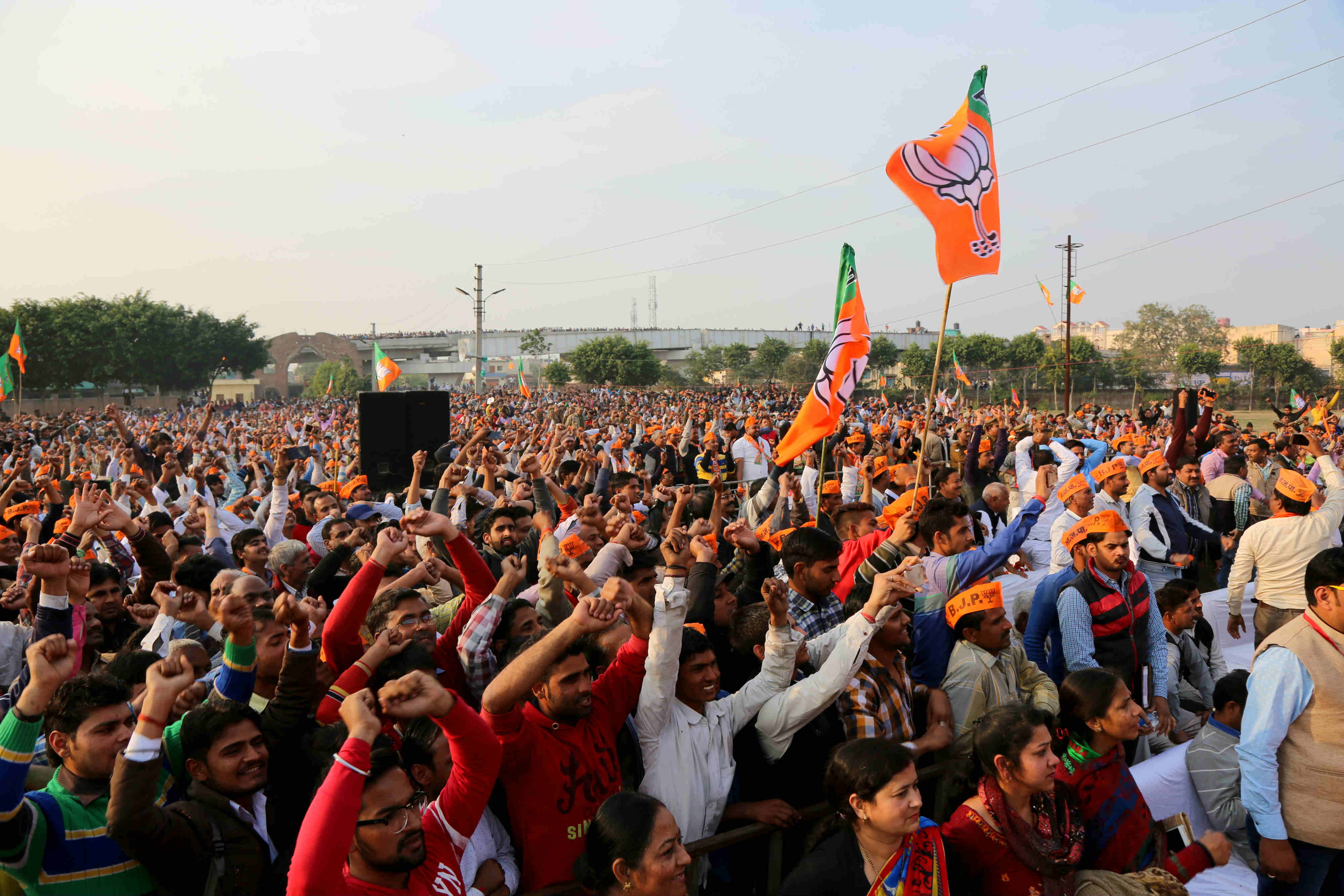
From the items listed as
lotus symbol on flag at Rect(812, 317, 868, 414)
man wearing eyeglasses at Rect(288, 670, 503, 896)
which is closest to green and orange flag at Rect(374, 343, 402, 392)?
lotus symbol on flag at Rect(812, 317, 868, 414)

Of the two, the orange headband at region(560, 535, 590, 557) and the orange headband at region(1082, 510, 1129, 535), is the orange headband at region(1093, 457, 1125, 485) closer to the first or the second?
the orange headband at region(1082, 510, 1129, 535)

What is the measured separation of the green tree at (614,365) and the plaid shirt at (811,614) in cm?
6690

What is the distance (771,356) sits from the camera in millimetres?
80375

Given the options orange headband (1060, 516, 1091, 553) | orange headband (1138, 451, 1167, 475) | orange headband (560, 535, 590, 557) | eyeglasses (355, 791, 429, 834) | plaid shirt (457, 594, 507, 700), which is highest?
orange headband (1138, 451, 1167, 475)

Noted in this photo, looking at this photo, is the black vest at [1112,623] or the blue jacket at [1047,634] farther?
the blue jacket at [1047,634]

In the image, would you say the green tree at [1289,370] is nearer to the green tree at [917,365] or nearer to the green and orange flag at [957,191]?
the green tree at [917,365]

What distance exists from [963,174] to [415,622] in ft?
16.9

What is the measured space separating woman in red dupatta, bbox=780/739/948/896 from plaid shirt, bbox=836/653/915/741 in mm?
A: 607

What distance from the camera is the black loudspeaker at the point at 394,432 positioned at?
35.2 ft

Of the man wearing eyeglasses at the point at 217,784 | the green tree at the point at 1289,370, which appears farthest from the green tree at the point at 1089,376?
the man wearing eyeglasses at the point at 217,784

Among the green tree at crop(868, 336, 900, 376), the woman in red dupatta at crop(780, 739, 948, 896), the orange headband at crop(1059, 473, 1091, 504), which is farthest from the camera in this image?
the green tree at crop(868, 336, 900, 376)

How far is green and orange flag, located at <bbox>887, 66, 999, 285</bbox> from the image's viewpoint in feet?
21.2

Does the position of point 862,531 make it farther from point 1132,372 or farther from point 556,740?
point 1132,372

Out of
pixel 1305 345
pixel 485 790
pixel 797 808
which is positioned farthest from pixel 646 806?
pixel 1305 345
